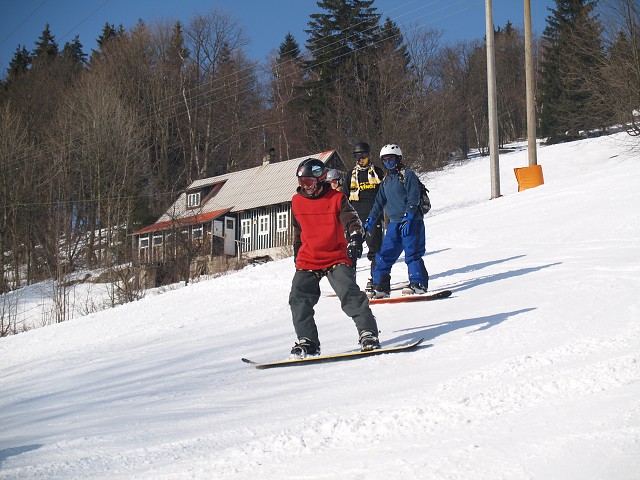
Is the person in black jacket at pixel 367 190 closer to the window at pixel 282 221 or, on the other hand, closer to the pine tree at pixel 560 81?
the pine tree at pixel 560 81

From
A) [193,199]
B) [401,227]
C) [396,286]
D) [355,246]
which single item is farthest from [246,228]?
[355,246]

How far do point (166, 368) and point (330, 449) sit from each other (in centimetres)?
358

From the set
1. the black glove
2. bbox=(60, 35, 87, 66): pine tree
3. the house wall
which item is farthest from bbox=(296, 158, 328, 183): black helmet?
bbox=(60, 35, 87, 66): pine tree

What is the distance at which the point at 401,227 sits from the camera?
8953 mm

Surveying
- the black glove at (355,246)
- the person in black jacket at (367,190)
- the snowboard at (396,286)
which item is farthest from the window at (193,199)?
the black glove at (355,246)

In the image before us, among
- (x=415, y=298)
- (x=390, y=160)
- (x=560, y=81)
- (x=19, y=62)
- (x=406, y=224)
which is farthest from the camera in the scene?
(x=19, y=62)

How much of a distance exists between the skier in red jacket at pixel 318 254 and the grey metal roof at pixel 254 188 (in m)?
34.5

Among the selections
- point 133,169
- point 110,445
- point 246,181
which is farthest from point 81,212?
point 110,445

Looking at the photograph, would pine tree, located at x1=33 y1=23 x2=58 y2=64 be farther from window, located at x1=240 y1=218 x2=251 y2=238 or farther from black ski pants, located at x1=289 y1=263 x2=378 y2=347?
black ski pants, located at x1=289 y1=263 x2=378 y2=347

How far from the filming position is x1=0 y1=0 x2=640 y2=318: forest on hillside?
29.3 m

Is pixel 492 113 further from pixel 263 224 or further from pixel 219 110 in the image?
pixel 219 110

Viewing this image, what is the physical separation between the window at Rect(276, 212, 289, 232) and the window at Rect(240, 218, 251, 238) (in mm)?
2449

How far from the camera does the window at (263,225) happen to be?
42.4 meters

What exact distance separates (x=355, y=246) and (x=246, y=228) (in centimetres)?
3820
